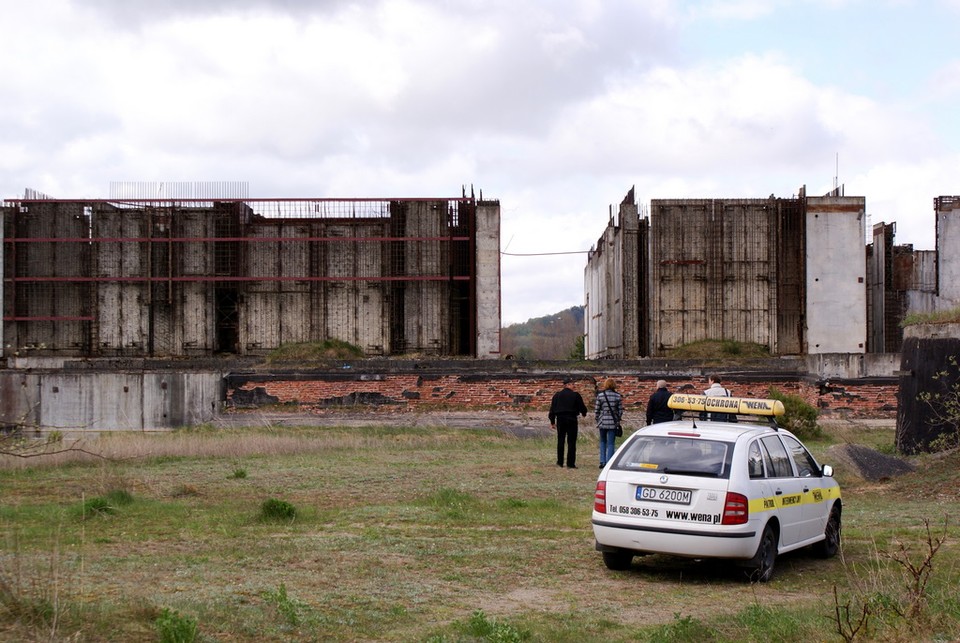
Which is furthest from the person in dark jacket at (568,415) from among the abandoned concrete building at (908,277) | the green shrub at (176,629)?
the abandoned concrete building at (908,277)

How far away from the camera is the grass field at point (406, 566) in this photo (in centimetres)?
705

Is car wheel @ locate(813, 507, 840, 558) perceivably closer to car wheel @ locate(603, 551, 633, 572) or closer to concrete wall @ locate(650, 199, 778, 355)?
car wheel @ locate(603, 551, 633, 572)

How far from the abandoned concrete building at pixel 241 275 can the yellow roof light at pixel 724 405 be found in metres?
28.3

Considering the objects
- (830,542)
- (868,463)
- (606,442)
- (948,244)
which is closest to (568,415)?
(606,442)

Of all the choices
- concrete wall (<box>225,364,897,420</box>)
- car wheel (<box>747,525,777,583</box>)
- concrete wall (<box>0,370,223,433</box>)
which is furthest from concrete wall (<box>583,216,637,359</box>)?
car wheel (<box>747,525,777,583</box>)

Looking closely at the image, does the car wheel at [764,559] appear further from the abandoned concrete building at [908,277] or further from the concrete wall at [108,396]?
Result: the abandoned concrete building at [908,277]

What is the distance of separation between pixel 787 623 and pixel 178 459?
15623 millimetres

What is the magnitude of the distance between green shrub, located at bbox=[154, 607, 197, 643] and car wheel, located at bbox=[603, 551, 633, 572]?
4.67 m

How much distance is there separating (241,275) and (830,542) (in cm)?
3223

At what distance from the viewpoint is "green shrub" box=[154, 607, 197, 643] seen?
630 cm

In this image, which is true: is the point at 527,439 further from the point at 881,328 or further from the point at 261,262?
the point at 881,328

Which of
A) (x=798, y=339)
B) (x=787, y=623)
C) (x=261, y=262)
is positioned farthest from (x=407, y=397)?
(x=787, y=623)

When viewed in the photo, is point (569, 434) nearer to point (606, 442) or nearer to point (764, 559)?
point (606, 442)

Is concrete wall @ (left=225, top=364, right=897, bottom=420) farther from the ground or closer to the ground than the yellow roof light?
closer to the ground
